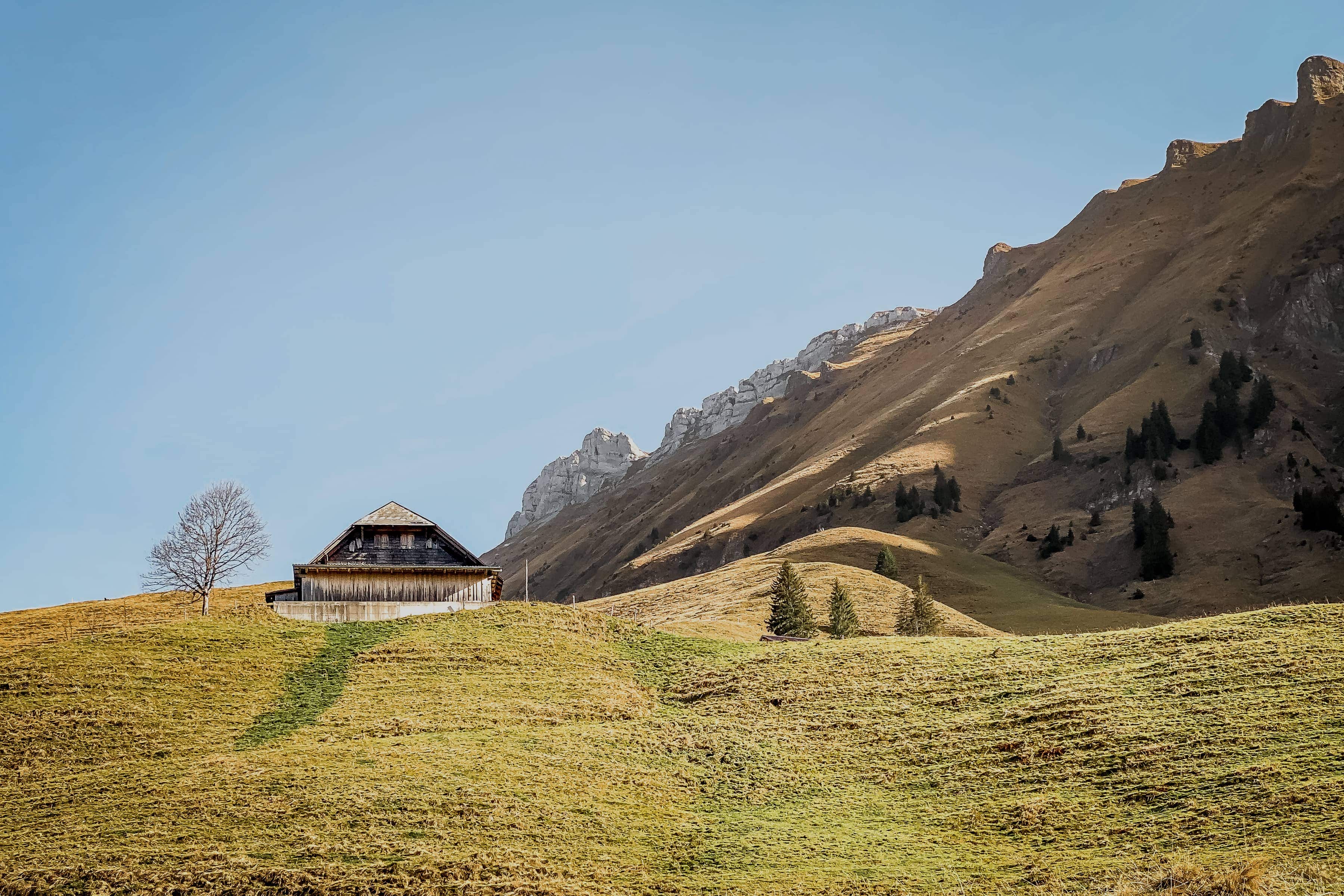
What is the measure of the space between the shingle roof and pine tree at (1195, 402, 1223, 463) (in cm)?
8899

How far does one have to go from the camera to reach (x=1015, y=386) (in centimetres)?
15288

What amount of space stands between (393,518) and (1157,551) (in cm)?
6773

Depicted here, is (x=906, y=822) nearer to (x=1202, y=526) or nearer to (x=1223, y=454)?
(x=1202, y=526)

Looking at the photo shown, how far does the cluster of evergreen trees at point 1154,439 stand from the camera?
11600 centimetres

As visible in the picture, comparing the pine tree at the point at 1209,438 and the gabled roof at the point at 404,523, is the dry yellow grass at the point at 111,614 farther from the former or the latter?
the pine tree at the point at 1209,438

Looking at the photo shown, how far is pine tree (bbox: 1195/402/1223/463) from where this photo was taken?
113 m

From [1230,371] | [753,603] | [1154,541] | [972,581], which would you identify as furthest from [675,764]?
[1230,371]

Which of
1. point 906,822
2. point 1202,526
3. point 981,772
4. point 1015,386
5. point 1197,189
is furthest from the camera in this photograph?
point 1197,189

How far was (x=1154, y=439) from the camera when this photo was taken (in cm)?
11694

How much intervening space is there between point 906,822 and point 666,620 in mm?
45588

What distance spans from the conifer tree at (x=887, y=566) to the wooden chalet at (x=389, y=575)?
128 ft

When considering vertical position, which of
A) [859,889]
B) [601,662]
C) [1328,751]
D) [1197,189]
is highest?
[1197,189]

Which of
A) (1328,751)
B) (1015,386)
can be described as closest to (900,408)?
(1015,386)

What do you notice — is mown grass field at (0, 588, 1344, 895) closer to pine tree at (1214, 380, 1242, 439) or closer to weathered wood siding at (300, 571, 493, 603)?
weathered wood siding at (300, 571, 493, 603)
